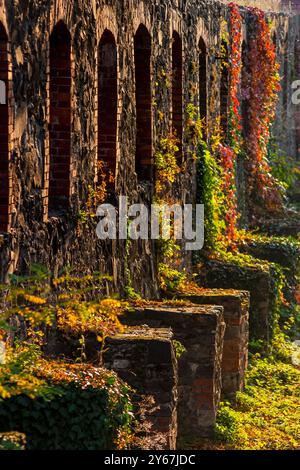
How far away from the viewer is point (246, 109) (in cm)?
2166

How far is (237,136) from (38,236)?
420 inches

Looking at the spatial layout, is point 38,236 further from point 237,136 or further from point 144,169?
point 237,136

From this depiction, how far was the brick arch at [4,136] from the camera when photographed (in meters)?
8.93

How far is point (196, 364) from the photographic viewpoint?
11984 mm

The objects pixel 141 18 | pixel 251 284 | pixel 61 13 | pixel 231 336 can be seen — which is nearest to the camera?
pixel 61 13

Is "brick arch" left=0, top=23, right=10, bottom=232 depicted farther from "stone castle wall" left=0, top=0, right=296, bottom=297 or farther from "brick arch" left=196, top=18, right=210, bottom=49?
"brick arch" left=196, top=18, right=210, bottom=49

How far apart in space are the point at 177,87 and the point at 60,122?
4999 millimetres

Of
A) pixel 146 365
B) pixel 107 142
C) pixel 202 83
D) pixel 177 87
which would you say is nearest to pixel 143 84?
pixel 107 142

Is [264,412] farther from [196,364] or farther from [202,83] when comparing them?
[202,83]

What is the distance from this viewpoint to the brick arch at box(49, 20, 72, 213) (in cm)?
1062

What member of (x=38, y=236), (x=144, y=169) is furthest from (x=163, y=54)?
(x=38, y=236)

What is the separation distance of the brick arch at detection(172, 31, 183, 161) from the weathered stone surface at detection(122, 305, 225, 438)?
3.85m

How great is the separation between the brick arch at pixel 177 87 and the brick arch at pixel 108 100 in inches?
128

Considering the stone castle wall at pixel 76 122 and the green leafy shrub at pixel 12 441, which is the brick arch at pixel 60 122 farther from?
the green leafy shrub at pixel 12 441
